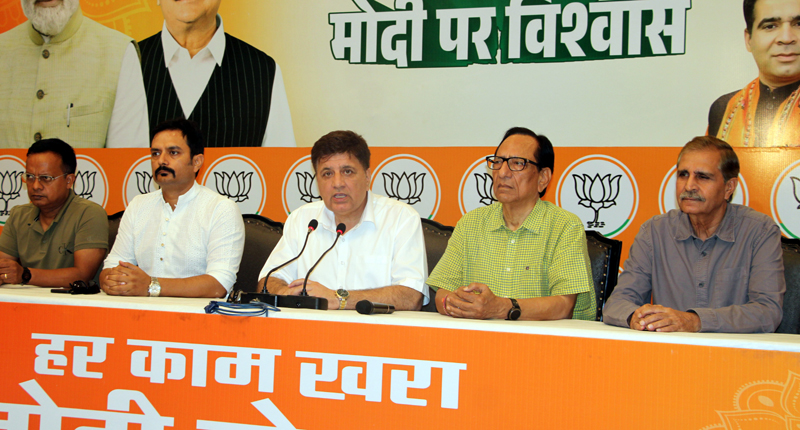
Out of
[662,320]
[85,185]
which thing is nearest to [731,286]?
[662,320]

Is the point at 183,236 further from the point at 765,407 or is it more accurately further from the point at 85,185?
the point at 765,407

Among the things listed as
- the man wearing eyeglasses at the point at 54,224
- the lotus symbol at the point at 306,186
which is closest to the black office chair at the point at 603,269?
the lotus symbol at the point at 306,186

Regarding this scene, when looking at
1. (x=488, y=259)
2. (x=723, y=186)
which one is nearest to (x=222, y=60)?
(x=488, y=259)

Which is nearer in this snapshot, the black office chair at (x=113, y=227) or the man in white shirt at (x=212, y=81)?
the black office chair at (x=113, y=227)

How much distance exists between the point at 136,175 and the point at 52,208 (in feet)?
2.35

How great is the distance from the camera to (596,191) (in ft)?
9.50

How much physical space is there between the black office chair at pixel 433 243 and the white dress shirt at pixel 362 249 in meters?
0.32

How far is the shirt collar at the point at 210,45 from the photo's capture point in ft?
11.3

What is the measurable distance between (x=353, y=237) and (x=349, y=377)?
3.39 feet

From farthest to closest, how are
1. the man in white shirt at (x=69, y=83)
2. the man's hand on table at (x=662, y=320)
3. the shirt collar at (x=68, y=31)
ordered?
the shirt collar at (x=68, y=31) → the man in white shirt at (x=69, y=83) → the man's hand on table at (x=662, y=320)

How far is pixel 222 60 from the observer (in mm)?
3438

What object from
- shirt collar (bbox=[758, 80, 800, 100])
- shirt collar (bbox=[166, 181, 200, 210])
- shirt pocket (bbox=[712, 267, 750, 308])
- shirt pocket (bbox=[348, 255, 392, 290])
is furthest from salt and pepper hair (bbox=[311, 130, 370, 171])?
shirt collar (bbox=[758, 80, 800, 100])

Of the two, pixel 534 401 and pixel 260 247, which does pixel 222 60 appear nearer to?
pixel 260 247

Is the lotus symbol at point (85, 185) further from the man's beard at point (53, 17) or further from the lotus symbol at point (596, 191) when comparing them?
the lotus symbol at point (596, 191)
